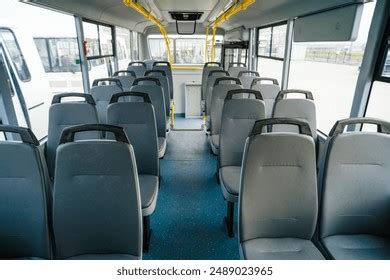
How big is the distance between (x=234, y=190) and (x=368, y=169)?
0.96 metres

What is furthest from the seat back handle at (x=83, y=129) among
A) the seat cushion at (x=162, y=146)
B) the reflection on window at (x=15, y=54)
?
the reflection on window at (x=15, y=54)

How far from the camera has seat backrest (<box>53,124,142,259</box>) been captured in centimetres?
134

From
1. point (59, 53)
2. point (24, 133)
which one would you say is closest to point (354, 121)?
point (24, 133)

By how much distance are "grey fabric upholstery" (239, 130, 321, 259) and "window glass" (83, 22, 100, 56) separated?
12.4ft

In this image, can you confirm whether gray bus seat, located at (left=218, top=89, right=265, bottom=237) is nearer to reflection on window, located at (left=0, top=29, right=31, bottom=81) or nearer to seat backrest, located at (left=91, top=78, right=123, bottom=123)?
seat backrest, located at (left=91, top=78, right=123, bottom=123)

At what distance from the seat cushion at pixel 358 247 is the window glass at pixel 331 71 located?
1.54 metres

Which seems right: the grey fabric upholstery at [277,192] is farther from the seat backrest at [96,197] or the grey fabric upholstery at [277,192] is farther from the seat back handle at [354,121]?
the seat backrest at [96,197]

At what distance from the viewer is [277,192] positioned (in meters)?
1.53

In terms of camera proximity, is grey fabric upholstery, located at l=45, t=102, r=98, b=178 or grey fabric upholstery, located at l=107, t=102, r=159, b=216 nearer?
grey fabric upholstery, located at l=107, t=102, r=159, b=216

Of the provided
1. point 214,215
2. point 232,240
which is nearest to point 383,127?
point 232,240

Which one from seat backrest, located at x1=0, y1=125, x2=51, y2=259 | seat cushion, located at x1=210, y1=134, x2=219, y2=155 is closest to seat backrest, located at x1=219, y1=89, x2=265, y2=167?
seat cushion, located at x1=210, y1=134, x2=219, y2=155

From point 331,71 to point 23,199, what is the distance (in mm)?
3331

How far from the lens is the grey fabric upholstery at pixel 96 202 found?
1336mm

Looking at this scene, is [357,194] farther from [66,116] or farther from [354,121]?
[66,116]
